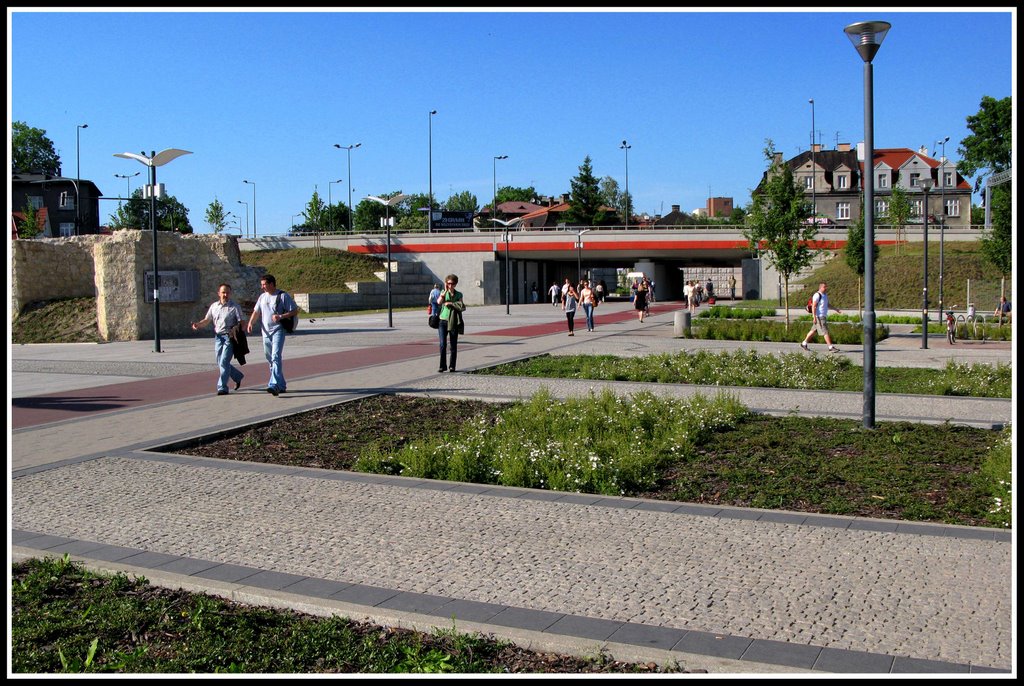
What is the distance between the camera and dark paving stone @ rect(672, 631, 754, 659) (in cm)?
417

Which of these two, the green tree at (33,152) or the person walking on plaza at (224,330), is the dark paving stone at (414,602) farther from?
the green tree at (33,152)

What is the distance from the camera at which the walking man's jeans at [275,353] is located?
1330 centimetres

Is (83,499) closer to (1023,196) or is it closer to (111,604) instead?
(111,604)

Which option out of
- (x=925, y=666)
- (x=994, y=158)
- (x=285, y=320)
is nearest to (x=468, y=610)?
(x=925, y=666)

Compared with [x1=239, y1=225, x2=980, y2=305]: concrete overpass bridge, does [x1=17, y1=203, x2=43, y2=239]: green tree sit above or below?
above

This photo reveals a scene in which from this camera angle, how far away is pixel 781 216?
103 feet

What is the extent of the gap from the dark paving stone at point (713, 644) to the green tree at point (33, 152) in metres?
104

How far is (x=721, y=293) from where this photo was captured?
9794cm

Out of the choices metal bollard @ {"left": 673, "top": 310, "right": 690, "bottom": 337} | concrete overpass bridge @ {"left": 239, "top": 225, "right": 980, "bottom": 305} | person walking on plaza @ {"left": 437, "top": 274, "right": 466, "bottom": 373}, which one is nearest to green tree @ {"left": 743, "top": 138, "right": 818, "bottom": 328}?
metal bollard @ {"left": 673, "top": 310, "right": 690, "bottom": 337}

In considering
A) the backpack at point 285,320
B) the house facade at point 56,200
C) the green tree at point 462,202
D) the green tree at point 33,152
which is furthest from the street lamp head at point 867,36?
the green tree at point 462,202

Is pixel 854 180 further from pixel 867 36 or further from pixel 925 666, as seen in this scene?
pixel 925 666

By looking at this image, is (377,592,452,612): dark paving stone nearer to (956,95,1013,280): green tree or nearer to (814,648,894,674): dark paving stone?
(814,648,894,674): dark paving stone

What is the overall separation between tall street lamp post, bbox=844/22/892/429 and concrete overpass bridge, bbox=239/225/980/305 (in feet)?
181

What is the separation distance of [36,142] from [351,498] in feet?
362
